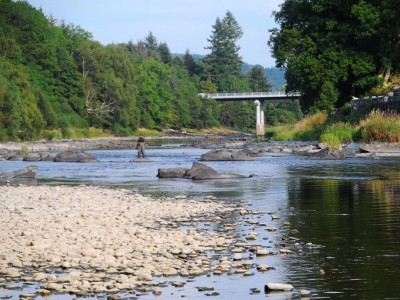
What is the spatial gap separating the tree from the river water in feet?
85.8

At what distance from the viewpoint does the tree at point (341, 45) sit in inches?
2795

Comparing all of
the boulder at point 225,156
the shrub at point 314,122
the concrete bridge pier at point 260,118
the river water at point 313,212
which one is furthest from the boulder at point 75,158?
the concrete bridge pier at point 260,118

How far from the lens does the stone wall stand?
58.5 m

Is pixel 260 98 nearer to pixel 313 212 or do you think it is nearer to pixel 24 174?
pixel 24 174

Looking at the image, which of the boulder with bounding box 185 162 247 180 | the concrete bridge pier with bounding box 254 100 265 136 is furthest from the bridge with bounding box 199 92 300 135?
the boulder with bounding box 185 162 247 180

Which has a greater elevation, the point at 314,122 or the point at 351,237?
the point at 314,122

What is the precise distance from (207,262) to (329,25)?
6080 cm

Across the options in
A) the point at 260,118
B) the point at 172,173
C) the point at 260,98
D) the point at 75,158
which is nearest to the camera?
the point at 172,173

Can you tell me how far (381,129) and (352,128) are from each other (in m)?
5.74

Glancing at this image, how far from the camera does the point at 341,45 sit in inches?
2879

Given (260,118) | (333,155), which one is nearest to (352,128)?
(333,155)

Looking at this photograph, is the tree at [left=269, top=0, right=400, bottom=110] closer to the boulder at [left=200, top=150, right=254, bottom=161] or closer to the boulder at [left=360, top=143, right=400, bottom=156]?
the boulder at [left=360, top=143, right=400, bottom=156]

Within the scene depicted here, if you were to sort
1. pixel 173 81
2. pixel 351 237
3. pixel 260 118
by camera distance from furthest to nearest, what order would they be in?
pixel 173 81
pixel 260 118
pixel 351 237

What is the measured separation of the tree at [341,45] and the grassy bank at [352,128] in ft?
13.5
